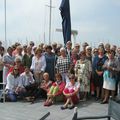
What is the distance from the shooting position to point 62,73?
1080cm

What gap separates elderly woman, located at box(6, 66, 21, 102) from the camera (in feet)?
36.0

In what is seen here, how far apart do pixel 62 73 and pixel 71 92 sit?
80 centimetres

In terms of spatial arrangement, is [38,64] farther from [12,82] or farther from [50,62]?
[12,82]

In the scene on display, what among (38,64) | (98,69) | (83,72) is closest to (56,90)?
(83,72)

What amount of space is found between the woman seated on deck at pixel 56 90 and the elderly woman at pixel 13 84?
1101 millimetres

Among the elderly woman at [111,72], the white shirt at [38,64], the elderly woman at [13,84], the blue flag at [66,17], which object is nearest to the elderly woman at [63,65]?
the white shirt at [38,64]

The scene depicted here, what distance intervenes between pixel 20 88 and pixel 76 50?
1.99m

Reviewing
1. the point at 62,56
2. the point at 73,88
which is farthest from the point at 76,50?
the point at 73,88

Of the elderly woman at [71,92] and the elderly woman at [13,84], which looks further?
the elderly woman at [13,84]

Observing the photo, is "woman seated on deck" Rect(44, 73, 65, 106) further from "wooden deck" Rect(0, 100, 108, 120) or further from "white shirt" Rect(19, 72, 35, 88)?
"white shirt" Rect(19, 72, 35, 88)

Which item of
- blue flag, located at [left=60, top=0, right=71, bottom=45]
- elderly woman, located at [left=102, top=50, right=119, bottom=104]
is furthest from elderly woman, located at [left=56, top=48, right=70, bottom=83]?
blue flag, located at [left=60, top=0, right=71, bottom=45]

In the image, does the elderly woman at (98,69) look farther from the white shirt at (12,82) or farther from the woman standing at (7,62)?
the woman standing at (7,62)

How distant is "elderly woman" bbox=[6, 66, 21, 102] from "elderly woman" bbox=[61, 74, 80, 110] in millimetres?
1590

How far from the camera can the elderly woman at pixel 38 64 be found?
1103 cm
